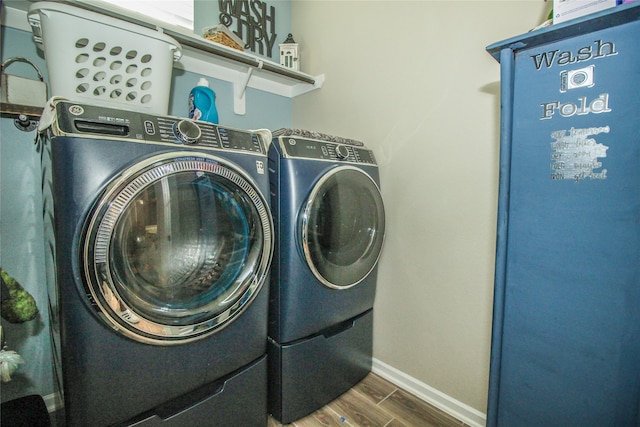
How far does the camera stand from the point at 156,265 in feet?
3.06

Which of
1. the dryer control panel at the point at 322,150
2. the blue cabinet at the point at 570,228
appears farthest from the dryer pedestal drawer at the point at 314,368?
the dryer control panel at the point at 322,150

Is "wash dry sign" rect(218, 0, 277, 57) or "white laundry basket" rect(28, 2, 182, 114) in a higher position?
"wash dry sign" rect(218, 0, 277, 57)

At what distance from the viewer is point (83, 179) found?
2.56 feet

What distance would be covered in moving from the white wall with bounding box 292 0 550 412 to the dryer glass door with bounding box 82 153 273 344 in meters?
0.84

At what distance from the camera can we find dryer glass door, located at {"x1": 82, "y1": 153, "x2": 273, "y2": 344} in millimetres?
812

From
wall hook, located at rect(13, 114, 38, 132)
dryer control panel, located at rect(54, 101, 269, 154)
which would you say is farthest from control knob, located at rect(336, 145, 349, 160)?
wall hook, located at rect(13, 114, 38, 132)

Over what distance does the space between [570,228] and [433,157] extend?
724mm

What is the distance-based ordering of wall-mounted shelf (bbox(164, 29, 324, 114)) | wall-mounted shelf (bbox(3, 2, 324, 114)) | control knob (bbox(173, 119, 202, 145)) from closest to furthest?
control knob (bbox(173, 119, 202, 145)) < wall-mounted shelf (bbox(3, 2, 324, 114)) < wall-mounted shelf (bbox(164, 29, 324, 114))

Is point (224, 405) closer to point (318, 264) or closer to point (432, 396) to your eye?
point (318, 264)

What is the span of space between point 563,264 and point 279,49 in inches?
83.0

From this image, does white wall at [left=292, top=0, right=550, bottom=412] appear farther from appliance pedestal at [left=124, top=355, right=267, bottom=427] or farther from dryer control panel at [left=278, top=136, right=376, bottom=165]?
appliance pedestal at [left=124, top=355, right=267, bottom=427]

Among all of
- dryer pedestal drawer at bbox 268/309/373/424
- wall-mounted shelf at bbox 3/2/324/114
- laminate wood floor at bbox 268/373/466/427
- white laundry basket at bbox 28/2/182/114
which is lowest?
laminate wood floor at bbox 268/373/466/427

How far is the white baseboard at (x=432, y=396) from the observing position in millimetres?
1386

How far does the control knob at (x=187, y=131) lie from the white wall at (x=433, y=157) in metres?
1.05
